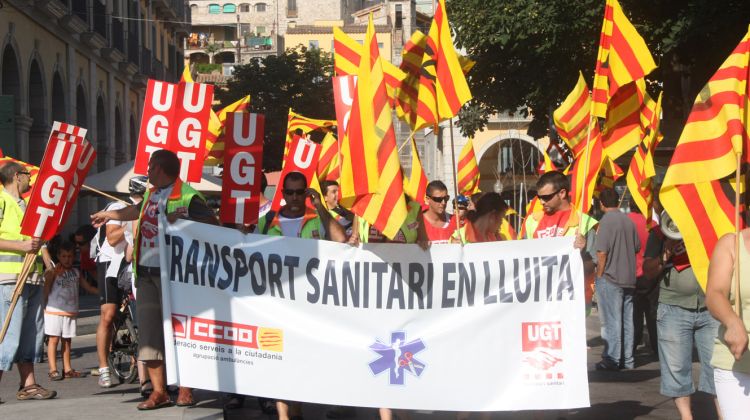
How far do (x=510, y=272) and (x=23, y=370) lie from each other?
3.98 meters

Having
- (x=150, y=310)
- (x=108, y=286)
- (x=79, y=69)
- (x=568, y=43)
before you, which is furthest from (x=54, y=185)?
(x=79, y=69)

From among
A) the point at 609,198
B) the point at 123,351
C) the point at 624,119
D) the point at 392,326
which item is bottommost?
the point at 123,351

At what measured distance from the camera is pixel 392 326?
24.1 ft

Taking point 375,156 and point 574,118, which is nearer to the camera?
point 375,156

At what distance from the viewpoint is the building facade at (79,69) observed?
24.3m

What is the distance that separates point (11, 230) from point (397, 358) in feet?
11.0

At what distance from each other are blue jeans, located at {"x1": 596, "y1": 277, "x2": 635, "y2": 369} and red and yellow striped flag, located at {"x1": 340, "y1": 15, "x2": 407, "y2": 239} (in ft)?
17.6

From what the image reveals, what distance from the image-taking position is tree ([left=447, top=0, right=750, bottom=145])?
1986 centimetres

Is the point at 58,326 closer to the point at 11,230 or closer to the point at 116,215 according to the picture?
the point at 11,230

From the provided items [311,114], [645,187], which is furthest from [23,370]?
[311,114]

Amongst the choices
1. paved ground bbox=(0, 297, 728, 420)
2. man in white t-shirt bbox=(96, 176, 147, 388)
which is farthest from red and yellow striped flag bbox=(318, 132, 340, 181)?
man in white t-shirt bbox=(96, 176, 147, 388)

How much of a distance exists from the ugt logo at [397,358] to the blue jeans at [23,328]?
2.93 metres

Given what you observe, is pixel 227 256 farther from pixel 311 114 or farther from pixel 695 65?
pixel 311 114

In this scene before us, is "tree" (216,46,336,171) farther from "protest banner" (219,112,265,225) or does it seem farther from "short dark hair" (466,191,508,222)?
"short dark hair" (466,191,508,222)
